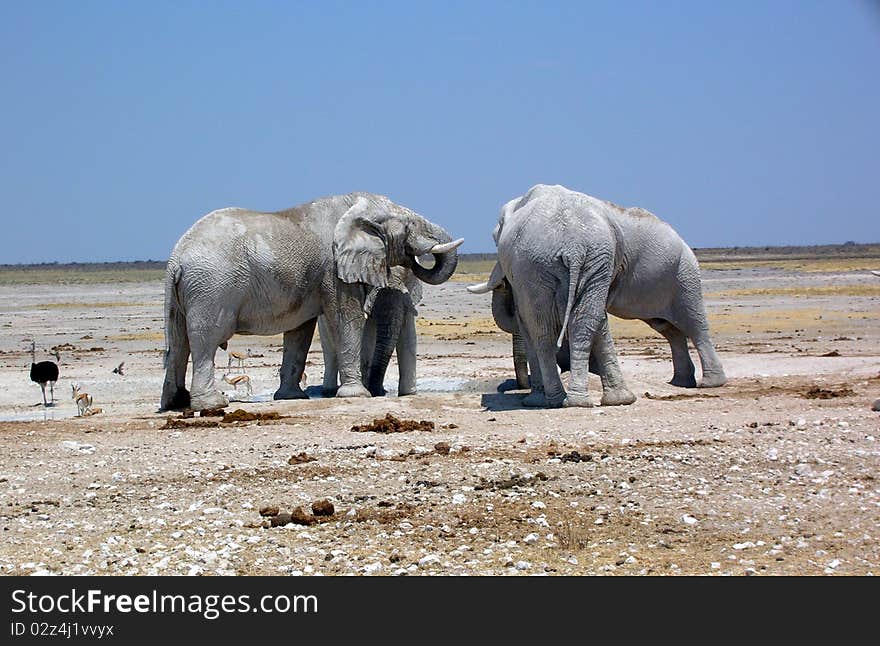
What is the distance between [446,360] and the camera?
2438 centimetres

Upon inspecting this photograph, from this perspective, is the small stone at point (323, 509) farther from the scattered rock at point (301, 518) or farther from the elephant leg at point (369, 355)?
the elephant leg at point (369, 355)

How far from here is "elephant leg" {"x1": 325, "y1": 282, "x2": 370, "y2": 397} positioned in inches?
679

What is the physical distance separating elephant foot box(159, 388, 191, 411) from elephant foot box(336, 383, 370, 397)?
2.04m

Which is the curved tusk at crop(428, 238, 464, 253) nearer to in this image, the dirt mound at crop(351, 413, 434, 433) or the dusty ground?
the dusty ground

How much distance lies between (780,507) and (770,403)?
619cm

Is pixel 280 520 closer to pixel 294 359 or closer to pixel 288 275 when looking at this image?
pixel 288 275

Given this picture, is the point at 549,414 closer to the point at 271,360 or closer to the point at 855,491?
the point at 855,491

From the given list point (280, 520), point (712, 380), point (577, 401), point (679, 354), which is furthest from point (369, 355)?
point (280, 520)

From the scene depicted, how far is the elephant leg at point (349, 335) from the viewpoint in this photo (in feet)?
56.6

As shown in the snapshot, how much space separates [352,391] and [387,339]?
1.17 m

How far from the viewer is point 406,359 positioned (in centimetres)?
1809

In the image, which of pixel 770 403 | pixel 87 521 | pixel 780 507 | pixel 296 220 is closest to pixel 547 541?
pixel 780 507

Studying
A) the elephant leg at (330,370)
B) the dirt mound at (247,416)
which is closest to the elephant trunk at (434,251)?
the elephant leg at (330,370)

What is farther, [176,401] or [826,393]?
[176,401]
